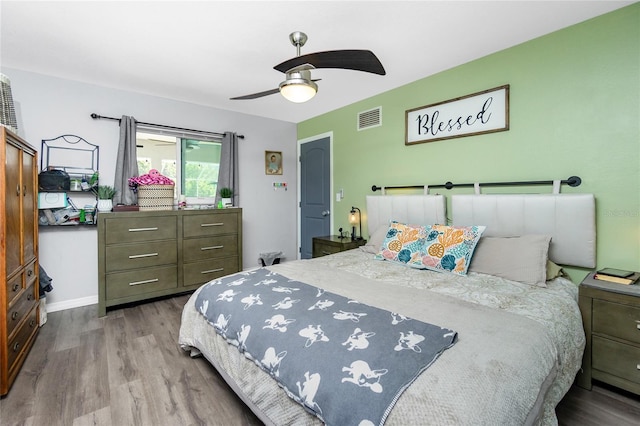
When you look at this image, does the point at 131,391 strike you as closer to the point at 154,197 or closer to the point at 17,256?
the point at 17,256

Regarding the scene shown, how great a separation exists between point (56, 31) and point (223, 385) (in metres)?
2.89

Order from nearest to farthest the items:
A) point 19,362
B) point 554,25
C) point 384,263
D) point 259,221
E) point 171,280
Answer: point 19,362, point 554,25, point 384,263, point 171,280, point 259,221

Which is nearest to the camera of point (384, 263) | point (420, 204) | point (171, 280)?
point (384, 263)

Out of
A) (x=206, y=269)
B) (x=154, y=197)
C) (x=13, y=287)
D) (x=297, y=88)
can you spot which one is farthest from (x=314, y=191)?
(x=13, y=287)

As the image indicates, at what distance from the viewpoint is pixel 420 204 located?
3.01 metres

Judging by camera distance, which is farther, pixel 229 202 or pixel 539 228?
pixel 229 202

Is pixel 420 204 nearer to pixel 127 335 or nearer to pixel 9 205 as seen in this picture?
pixel 127 335

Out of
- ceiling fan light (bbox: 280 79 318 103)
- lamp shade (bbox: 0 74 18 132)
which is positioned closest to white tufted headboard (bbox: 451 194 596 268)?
ceiling fan light (bbox: 280 79 318 103)

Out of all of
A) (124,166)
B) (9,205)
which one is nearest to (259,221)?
(124,166)

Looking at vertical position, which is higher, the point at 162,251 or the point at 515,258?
the point at 515,258

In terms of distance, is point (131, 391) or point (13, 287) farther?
point (13, 287)

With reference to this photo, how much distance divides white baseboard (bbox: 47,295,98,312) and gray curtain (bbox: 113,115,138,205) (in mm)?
1124

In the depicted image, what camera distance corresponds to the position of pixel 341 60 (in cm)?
171

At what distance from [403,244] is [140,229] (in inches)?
107
